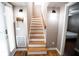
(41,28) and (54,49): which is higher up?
(41,28)

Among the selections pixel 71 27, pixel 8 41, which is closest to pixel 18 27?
pixel 8 41

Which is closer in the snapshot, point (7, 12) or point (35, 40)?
point (7, 12)

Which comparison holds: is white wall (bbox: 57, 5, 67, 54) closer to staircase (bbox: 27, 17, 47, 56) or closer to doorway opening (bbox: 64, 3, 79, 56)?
doorway opening (bbox: 64, 3, 79, 56)

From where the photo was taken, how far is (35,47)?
49.9 inches

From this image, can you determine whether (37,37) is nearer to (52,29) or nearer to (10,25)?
(52,29)

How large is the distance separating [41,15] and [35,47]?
1.85 feet

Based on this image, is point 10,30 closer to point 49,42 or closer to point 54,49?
point 49,42

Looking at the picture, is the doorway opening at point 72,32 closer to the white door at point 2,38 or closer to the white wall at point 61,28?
the white wall at point 61,28

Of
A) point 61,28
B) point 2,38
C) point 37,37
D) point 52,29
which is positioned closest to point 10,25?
point 2,38

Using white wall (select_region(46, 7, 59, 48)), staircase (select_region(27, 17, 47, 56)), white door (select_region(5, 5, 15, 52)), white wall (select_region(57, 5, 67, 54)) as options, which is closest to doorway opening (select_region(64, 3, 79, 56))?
white wall (select_region(57, 5, 67, 54))

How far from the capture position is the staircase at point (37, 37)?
124 cm

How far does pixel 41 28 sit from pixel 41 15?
223 millimetres

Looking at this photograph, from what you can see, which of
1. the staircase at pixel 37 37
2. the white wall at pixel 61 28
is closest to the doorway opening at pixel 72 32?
the white wall at pixel 61 28

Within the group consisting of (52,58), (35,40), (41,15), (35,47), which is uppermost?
(41,15)
